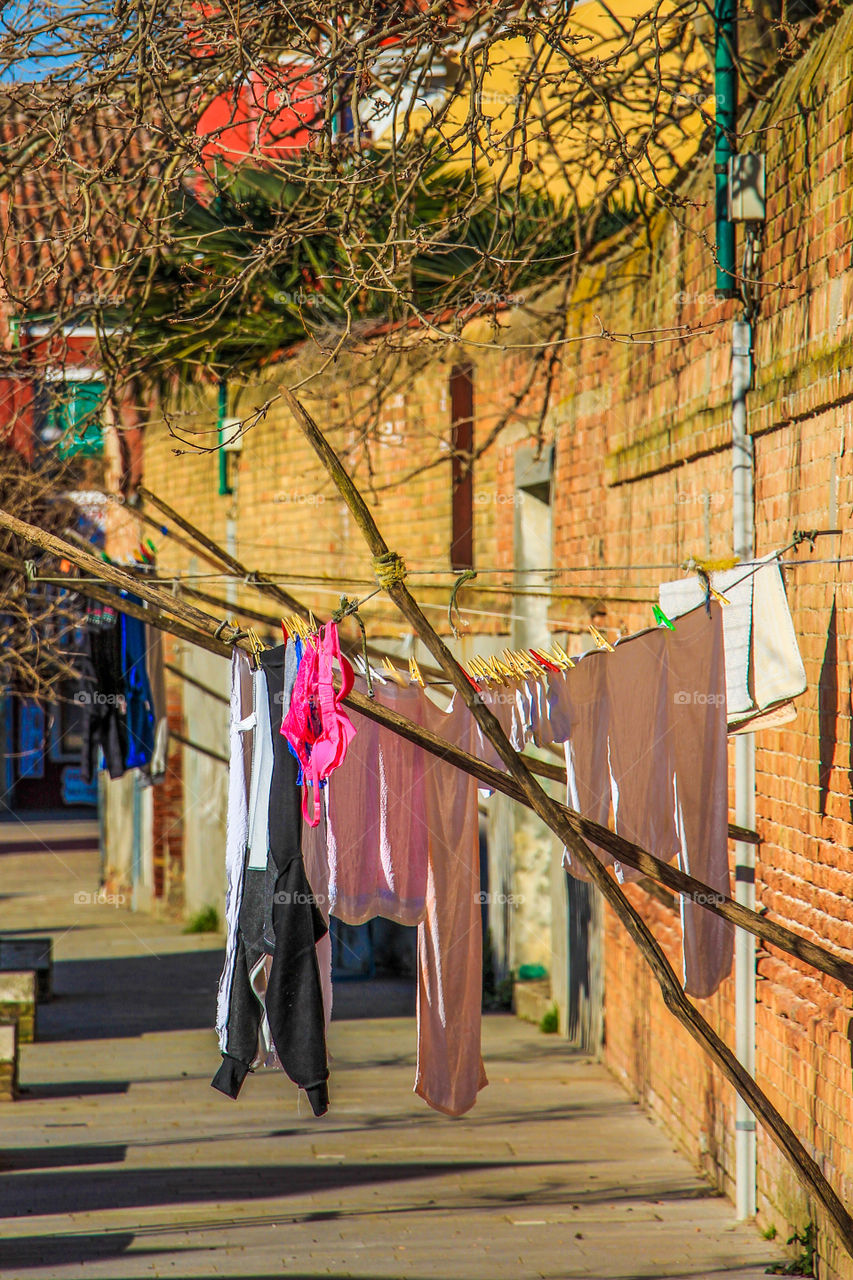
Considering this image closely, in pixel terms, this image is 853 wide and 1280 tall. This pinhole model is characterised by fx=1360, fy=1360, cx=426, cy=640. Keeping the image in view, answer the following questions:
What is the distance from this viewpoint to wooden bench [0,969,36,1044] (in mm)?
9914

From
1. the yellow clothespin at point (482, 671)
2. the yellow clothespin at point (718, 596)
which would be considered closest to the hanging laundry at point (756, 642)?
the yellow clothespin at point (718, 596)

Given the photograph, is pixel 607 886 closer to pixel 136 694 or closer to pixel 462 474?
pixel 136 694

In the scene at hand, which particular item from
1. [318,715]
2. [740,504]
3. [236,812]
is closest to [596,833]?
[318,715]

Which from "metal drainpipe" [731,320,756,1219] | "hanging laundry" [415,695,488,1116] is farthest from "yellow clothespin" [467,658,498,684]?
"metal drainpipe" [731,320,756,1219]

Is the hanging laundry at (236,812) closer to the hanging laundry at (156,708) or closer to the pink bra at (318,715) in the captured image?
the pink bra at (318,715)

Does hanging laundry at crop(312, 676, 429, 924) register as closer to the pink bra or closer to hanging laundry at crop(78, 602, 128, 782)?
the pink bra

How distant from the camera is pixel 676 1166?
284 inches

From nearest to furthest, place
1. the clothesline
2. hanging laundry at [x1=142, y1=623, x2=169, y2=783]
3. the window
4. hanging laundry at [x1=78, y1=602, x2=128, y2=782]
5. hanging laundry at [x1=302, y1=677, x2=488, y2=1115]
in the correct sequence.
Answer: the clothesline < hanging laundry at [x1=302, y1=677, x2=488, y2=1115] < hanging laundry at [x1=78, y1=602, x2=128, y2=782] < hanging laundry at [x1=142, y1=623, x2=169, y2=783] < the window

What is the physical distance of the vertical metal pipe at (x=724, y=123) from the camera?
20.2 ft

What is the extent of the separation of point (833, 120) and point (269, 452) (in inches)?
334

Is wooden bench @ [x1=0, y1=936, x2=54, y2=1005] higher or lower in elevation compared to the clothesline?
lower

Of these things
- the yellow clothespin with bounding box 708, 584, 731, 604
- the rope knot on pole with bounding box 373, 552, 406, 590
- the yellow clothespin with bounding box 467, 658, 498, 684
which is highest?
the rope knot on pole with bounding box 373, 552, 406, 590

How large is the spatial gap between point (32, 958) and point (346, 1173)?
501cm

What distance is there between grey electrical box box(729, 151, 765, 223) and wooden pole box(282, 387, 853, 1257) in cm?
273
